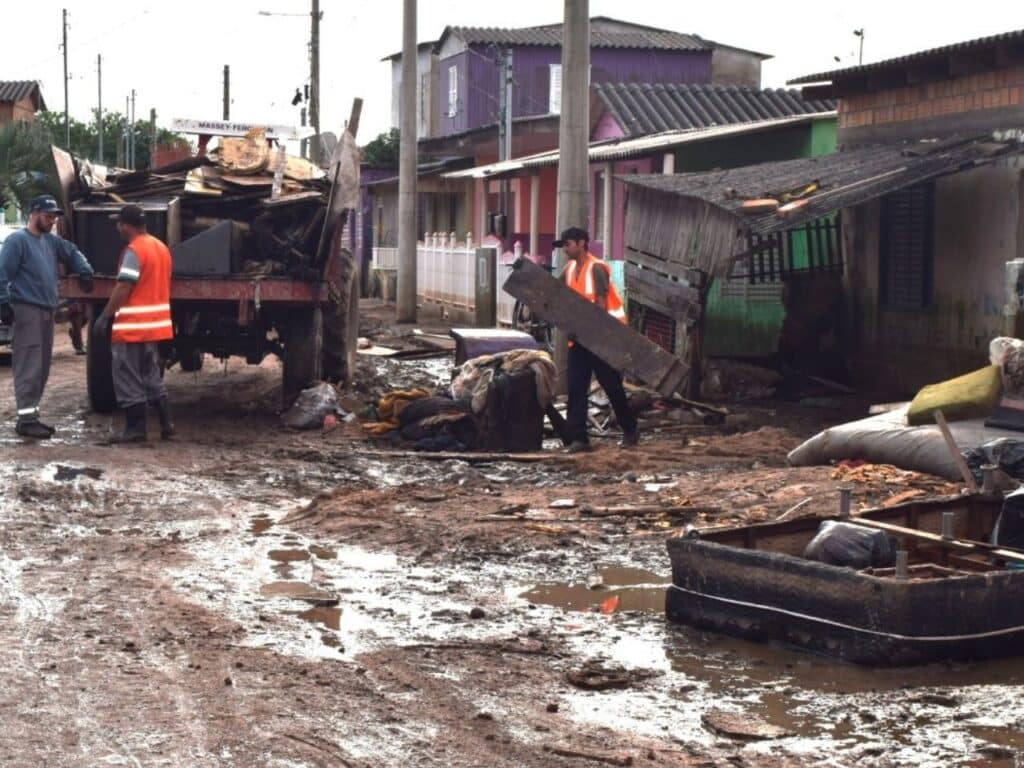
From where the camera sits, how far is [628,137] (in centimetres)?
2833

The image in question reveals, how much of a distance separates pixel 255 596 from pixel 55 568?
3.76 ft

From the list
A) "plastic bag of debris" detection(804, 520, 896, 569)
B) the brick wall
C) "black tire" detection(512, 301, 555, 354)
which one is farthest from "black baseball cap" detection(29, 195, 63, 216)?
"black tire" detection(512, 301, 555, 354)

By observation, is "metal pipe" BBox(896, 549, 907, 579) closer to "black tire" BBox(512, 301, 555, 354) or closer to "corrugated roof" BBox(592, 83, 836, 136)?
"black tire" BBox(512, 301, 555, 354)

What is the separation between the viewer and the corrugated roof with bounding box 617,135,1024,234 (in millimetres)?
13297

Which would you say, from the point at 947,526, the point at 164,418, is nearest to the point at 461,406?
the point at 164,418

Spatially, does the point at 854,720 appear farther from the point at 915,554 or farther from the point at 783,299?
the point at 783,299

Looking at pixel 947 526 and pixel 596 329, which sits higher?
pixel 596 329

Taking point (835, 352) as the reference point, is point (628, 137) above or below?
above

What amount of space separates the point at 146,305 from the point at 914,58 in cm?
781

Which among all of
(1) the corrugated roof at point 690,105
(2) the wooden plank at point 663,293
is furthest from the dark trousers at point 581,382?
(1) the corrugated roof at point 690,105

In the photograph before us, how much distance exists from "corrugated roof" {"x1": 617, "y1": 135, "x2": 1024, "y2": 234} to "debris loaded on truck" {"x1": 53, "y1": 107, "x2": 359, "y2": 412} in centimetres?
329

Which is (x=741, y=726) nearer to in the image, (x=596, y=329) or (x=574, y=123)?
(x=596, y=329)

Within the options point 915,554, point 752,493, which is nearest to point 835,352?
point 752,493

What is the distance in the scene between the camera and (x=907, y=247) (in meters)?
16.5
